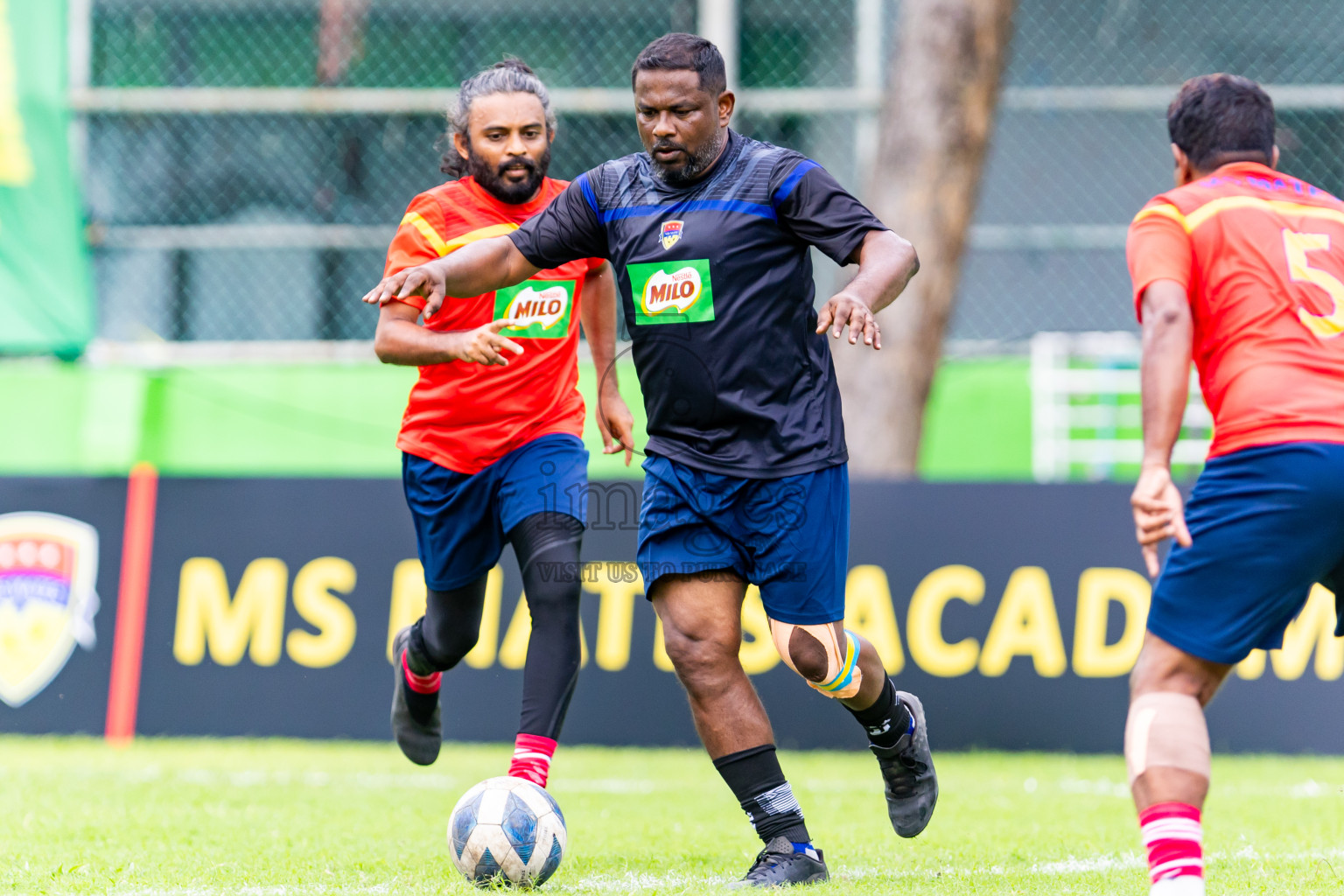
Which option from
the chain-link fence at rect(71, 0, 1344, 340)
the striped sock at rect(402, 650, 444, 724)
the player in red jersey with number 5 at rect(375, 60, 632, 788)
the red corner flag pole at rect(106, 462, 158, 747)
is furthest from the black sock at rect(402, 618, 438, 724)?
the chain-link fence at rect(71, 0, 1344, 340)

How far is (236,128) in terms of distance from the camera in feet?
40.3

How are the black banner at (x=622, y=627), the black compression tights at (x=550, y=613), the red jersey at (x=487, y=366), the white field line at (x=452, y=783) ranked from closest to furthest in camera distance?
the black compression tights at (x=550, y=613) < the red jersey at (x=487, y=366) < the white field line at (x=452, y=783) < the black banner at (x=622, y=627)

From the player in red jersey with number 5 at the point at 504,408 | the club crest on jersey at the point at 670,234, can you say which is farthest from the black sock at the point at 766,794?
the club crest on jersey at the point at 670,234

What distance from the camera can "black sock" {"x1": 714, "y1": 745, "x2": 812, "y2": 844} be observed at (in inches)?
168

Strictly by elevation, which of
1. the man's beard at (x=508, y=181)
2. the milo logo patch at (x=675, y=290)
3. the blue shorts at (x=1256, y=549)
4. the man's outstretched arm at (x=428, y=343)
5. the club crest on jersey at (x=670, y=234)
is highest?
the man's beard at (x=508, y=181)

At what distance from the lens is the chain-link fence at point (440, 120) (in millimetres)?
12117

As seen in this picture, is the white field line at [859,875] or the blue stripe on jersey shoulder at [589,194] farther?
the blue stripe on jersey shoulder at [589,194]

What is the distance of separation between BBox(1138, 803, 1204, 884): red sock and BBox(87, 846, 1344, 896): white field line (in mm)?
1178

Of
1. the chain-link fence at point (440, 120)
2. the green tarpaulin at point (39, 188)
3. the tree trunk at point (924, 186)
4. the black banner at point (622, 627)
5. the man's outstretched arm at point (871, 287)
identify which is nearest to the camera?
the man's outstretched arm at point (871, 287)

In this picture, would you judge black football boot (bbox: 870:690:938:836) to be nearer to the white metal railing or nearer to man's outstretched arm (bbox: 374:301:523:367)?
man's outstretched arm (bbox: 374:301:523:367)

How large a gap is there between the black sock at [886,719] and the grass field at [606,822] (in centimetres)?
39

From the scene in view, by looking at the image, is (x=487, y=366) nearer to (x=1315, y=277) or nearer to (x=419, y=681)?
(x=419, y=681)

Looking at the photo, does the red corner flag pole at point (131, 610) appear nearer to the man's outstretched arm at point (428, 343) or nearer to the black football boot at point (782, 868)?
the man's outstretched arm at point (428, 343)

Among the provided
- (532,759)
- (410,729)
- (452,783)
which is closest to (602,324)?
(532,759)
